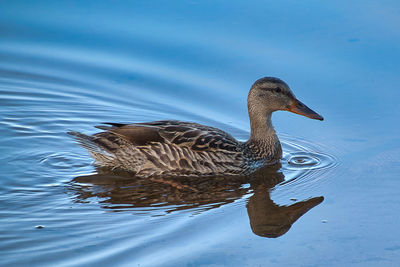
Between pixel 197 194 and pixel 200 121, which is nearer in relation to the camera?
pixel 197 194

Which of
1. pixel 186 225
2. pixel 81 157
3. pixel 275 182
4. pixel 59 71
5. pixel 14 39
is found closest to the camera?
pixel 186 225

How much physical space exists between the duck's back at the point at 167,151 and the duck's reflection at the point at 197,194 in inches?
6.5

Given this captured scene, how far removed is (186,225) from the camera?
7730mm

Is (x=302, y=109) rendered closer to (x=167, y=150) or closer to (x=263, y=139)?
(x=263, y=139)

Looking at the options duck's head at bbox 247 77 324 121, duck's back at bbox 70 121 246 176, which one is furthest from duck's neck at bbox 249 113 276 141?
duck's back at bbox 70 121 246 176

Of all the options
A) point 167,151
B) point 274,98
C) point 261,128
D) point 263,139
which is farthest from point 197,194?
point 274,98

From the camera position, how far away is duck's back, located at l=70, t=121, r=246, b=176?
9.63 m

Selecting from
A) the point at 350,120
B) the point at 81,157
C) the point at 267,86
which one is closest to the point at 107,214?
the point at 81,157

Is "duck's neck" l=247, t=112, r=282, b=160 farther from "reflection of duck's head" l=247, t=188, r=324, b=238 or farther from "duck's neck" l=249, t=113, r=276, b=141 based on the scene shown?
"reflection of duck's head" l=247, t=188, r=324, b=238

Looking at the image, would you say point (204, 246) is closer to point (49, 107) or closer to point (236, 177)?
point (236, 177)

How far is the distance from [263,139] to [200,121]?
44.2 inches

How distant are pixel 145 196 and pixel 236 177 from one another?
1.50 meters

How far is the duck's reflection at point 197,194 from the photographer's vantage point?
8172 mm

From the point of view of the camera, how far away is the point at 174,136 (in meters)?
9.66
